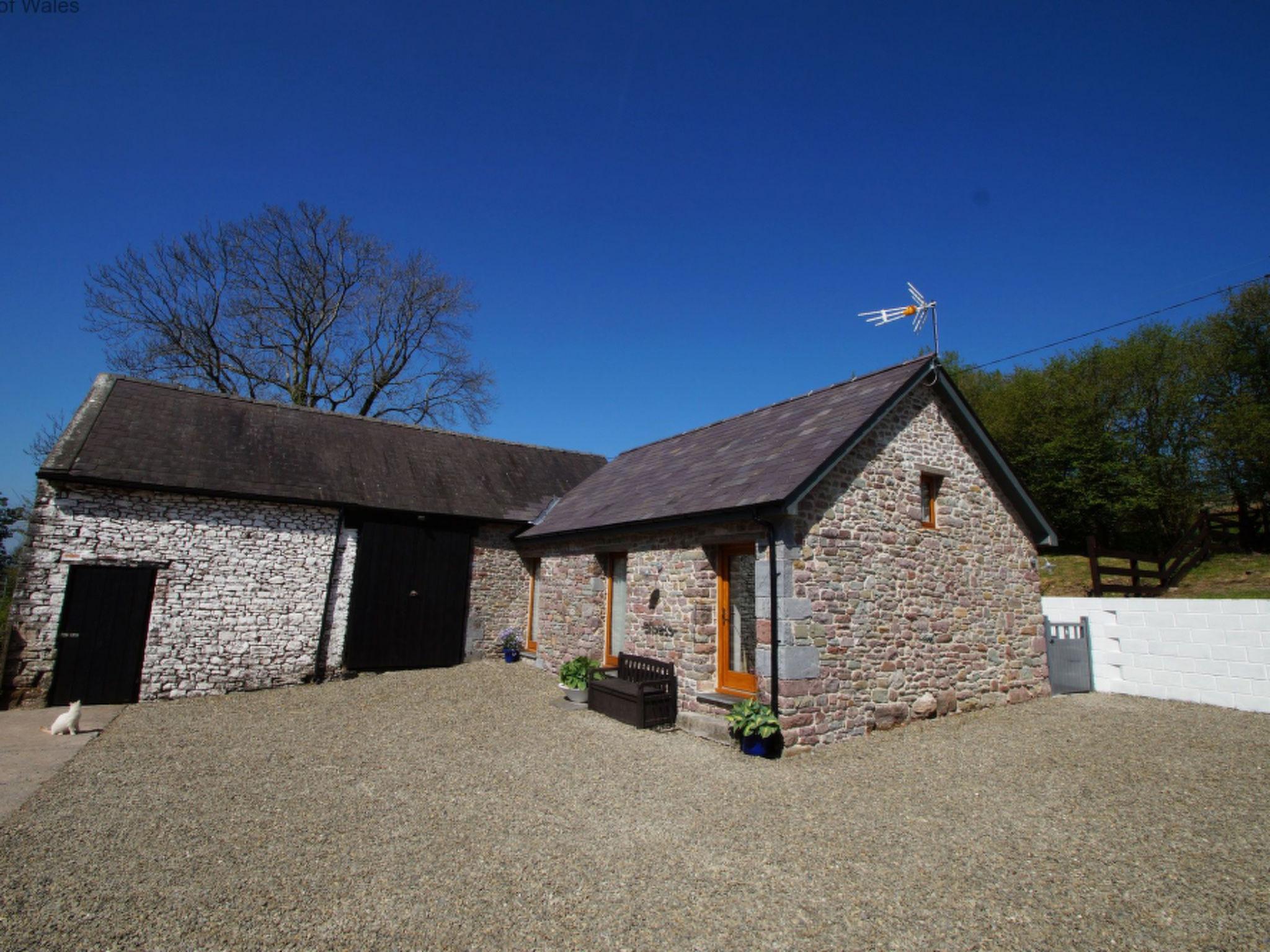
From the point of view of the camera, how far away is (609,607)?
38.1ft

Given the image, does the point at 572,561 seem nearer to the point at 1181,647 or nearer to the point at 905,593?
the point at 905,593

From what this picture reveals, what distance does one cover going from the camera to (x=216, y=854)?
4.67 m

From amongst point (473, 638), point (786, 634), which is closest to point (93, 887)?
point (786, 634)

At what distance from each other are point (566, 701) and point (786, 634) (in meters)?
4.15

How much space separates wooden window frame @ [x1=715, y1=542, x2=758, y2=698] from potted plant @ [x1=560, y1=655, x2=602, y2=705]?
2069 mm

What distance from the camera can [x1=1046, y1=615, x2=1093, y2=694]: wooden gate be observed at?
1125cm

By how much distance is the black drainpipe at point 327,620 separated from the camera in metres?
11.8

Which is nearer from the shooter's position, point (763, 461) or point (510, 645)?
point (763, 461)

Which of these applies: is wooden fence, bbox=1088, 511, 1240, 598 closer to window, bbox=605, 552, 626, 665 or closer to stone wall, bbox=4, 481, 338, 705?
window, bbox=605, 552, 626, 665

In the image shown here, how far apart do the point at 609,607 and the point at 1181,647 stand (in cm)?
929

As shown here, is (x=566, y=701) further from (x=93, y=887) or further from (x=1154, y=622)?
(x=1154, y=622)

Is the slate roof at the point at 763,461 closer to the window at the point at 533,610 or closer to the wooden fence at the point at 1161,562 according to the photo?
the window at the point at 533,610

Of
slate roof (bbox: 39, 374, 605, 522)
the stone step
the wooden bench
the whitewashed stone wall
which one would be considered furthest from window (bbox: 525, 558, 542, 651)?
the stone step

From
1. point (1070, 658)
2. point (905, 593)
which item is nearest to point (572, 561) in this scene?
point (905, 593)
